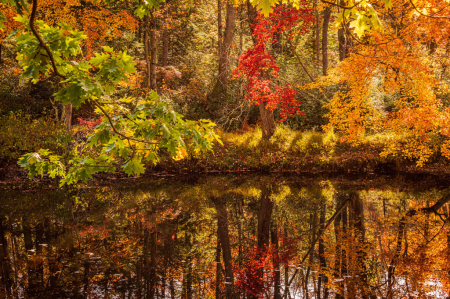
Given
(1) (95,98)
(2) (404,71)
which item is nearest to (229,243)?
(1) (95,98)

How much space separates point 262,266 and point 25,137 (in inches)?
446

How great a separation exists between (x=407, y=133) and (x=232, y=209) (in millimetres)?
7208

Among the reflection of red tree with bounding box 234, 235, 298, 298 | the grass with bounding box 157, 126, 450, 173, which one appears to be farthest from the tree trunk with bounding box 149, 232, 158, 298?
the grass with bounding box 157, 126, 450, 173

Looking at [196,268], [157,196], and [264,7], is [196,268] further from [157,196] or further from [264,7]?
[157,196]

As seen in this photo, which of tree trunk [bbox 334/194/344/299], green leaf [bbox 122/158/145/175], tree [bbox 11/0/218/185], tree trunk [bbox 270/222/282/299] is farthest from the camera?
tree trunk [bbox 334/194/344/299]

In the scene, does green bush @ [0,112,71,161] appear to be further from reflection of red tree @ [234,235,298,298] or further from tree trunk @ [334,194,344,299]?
tree trunk @ [334,194,344,299]

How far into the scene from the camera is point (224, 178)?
12.8 meters

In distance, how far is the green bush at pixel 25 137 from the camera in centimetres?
1246

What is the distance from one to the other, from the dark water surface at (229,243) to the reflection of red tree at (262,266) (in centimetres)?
2

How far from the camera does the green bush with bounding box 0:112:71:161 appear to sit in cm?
1246

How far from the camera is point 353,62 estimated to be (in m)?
10.0

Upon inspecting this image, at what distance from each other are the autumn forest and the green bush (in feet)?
0.20

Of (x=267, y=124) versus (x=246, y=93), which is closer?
(x=246, y=93)

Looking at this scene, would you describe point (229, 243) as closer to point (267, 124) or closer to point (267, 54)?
point (267, 54)
